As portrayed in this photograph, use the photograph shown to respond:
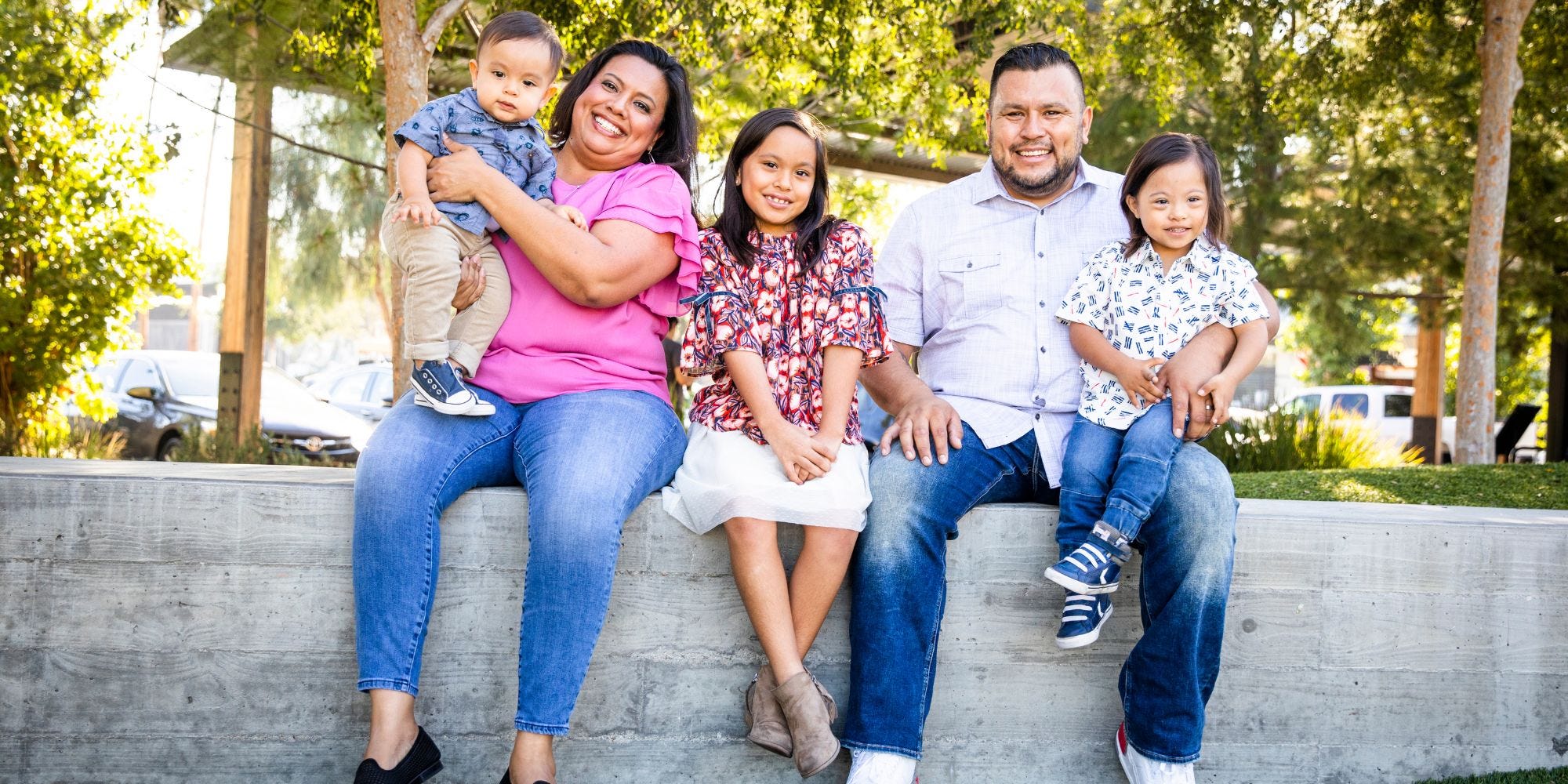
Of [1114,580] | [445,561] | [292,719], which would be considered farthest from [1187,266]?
[292,719]

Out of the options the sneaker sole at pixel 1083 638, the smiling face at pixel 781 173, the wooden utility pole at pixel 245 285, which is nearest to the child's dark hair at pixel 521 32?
the smiling face at pixel 781 173

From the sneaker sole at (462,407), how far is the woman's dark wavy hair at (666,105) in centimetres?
80

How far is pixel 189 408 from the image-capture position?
36.8ft

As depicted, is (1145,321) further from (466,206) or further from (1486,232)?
(1486,232)

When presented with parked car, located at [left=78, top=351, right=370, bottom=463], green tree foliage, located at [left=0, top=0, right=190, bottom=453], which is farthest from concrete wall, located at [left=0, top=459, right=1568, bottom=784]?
parked car, located at [left=78, top=351, right=370, bottom=463]

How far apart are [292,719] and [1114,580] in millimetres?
1942

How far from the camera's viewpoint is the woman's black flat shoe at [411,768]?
7.72ft

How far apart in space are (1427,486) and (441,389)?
17.5 feet

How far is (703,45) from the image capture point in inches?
266

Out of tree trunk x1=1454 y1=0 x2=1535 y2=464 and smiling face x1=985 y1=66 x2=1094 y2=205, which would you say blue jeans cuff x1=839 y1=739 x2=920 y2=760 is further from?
tree trunk x1=1454 y1=0 x2=1535 y2=464

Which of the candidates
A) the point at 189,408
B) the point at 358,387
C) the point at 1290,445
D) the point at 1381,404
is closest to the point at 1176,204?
the point at 1290,445

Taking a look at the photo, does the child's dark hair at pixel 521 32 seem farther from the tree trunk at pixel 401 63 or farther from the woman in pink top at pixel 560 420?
the tree trunk at pixel 401 63

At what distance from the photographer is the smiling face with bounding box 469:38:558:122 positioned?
2.85m

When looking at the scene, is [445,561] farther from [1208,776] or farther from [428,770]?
[1208,776]
